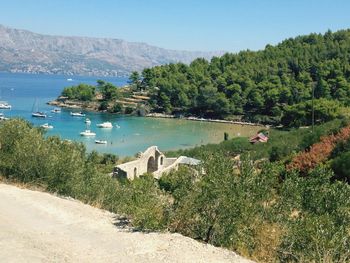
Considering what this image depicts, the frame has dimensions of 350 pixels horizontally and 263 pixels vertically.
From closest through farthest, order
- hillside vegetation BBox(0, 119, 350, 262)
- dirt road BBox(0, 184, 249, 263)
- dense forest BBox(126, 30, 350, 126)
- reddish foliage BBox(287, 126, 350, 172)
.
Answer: dirt road BBox(0, 184, 249, 263) < hillside vegetation BBox(0, 119, 350, 262) < reddish foliage BBox(287, 126, 350, 172) < dense forest BBox(126, 30, 350, 126)

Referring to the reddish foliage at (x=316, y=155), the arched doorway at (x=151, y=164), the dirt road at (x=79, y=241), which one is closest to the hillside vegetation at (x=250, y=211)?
the dirt road at (x=79, y=241)

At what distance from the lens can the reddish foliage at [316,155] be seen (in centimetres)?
2928

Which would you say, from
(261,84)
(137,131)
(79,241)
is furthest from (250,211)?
(261,84)

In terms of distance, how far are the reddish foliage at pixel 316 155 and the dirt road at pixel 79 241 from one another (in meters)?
19.6

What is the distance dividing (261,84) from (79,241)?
3635 inches

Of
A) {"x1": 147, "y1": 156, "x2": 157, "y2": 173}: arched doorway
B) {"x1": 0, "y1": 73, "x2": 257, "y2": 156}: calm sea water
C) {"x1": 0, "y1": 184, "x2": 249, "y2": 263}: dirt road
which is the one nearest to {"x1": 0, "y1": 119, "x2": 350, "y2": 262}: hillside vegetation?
{"x1": 0, "y1": 184, "x2": 249, "y2": 263}: dirt road

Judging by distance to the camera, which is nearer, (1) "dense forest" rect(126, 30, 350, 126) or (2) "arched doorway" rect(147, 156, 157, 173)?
(2) "arched doorway" rect(147, 156, 157, 173)

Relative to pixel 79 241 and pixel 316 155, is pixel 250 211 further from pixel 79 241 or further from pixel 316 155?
pixel 316 155

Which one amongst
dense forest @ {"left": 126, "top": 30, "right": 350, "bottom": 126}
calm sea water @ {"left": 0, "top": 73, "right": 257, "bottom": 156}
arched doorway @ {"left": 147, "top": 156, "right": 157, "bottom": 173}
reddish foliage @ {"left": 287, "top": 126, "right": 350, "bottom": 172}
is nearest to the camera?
reddish foliage @ {"left": 287, "top": 126, "right": 350, "bottom": 172}

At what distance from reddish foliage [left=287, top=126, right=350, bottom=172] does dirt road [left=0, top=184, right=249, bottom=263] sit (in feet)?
64.3

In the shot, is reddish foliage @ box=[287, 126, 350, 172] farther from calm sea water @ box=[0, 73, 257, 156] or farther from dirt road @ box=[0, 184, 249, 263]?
calm sea water @ box=[0, 73, 257, 156]

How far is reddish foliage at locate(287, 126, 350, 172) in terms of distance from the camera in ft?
96.1

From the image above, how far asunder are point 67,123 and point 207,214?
254 ft

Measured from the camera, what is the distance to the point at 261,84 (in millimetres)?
98750
